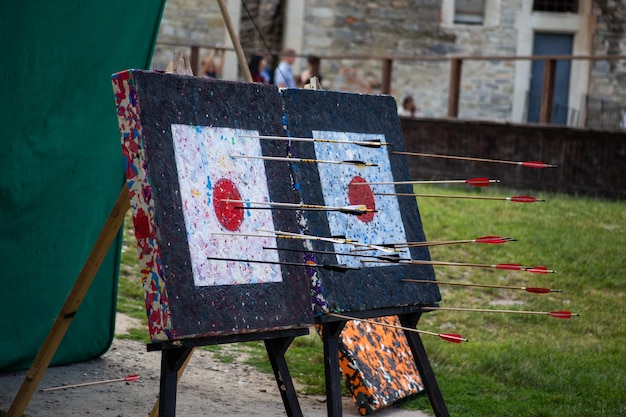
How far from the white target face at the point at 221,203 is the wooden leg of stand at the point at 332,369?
0.25m

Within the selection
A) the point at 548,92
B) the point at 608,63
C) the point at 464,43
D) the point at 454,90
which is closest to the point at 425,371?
the point at 548,92

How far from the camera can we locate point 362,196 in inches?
133

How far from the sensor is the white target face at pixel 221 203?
2822mm

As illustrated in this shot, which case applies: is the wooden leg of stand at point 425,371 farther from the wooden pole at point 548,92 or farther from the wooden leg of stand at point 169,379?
the wooden pole at point 548,92

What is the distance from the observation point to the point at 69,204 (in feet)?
13.8

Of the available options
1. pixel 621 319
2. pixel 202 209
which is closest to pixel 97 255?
pixel 202 209

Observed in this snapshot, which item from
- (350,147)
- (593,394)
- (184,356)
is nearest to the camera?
(184,356)

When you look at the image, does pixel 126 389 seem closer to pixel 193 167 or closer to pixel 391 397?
pixel 391 397

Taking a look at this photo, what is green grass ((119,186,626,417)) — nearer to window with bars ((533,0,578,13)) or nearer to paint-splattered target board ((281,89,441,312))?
paint-splattered target board ((281,89,441,312))

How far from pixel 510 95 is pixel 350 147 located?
1562 centimetres

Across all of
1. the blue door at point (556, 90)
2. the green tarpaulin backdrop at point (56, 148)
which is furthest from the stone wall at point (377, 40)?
the green tarpaulin backdrop at point (56, 148)

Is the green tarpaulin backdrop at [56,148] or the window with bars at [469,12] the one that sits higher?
the window with bars at [469,12]

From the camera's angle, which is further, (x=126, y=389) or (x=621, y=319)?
(x=621, y=319)

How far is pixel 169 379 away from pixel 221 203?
1.70 feet
